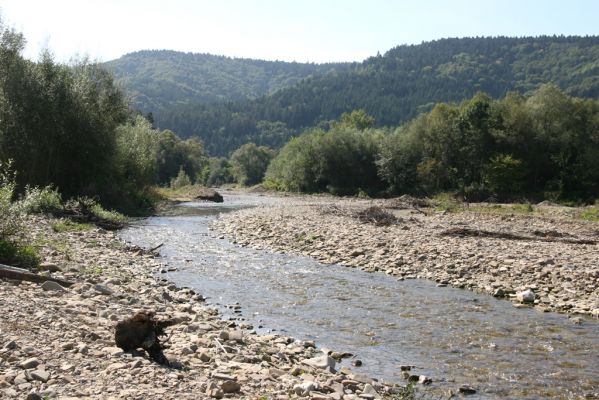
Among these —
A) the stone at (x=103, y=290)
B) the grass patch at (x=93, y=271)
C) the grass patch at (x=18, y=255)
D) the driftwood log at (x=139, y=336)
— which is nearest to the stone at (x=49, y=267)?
the grass patch at (x=18, y=255)

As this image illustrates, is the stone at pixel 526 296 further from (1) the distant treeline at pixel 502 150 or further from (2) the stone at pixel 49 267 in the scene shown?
(1) the distant treeline at pixel 502 150

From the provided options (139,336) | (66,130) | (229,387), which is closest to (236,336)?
(139,336)

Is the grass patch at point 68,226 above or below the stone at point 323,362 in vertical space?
above

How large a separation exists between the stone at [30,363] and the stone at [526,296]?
13.4m

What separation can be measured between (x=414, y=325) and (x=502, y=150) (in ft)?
188

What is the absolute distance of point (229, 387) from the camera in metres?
7.45

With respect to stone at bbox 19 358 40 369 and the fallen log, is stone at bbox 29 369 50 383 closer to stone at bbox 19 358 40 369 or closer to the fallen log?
stone at bbox 19 358 40 369

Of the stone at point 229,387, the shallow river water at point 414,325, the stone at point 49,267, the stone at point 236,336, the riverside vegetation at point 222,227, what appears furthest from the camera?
the stone at point 49,267

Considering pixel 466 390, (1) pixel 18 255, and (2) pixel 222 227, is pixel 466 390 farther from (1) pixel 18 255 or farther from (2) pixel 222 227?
(2) pixel 222 227

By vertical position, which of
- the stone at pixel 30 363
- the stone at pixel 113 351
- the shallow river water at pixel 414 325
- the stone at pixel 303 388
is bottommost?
the shallow river water at pixel 414 325

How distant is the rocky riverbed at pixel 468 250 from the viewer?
16.6m

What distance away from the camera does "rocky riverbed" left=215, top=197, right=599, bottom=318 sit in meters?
16.6

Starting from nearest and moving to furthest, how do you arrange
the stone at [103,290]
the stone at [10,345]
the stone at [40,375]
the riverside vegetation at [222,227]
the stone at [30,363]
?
the stone at [40,375]
the stone at [30,363]
the stone at [10,345]
the riverside vegetation at [222,227]
the stone at [103,290]

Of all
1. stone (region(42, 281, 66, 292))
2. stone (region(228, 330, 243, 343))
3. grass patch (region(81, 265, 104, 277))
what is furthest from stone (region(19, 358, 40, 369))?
grass patch (region(81, 265, 104, 277))
